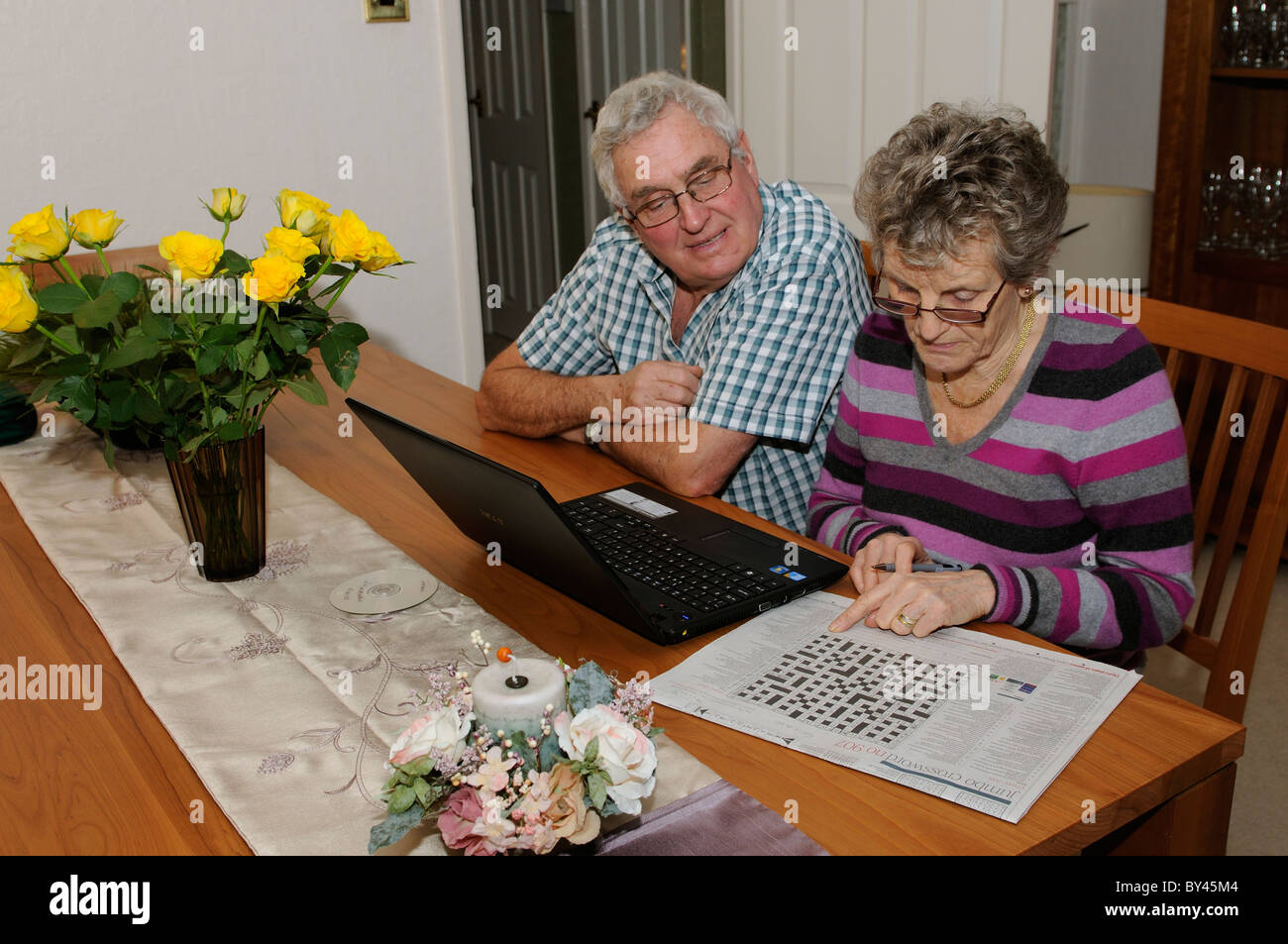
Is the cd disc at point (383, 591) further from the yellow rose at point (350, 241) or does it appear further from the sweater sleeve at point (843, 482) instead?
the sweater sleeve at point (843, 482)

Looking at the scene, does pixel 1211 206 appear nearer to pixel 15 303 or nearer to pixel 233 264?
pixel 233 264

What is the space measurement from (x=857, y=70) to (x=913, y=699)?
2.13m

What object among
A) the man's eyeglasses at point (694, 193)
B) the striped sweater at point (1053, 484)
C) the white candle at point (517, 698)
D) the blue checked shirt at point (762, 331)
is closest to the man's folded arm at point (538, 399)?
the blue checked shirt at point (762, 331)

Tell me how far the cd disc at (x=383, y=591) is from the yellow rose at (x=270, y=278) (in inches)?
12.8

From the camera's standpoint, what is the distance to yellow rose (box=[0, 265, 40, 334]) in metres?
1.12

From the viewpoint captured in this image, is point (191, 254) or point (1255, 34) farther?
point (1255, 34)

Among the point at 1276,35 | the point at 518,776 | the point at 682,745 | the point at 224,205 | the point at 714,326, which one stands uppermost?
the point at 1276,35

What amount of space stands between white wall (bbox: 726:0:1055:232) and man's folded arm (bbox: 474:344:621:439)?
1.28 meters

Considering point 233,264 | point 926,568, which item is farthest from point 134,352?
point 926,568

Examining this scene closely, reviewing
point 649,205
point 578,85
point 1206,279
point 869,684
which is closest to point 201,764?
point 869,684

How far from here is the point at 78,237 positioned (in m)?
1.25

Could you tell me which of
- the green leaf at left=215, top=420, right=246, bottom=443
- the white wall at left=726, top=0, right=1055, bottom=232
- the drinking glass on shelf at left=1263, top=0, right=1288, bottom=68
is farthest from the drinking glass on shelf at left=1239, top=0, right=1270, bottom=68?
the green leaf at left=215, top=420, right=246, bottom=443

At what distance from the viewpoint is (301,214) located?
1.23m

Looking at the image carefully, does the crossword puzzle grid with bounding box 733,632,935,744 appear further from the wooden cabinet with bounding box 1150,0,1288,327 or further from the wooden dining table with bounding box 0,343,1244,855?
the wooden cabinet with bounding box 1150,0,1288,327
